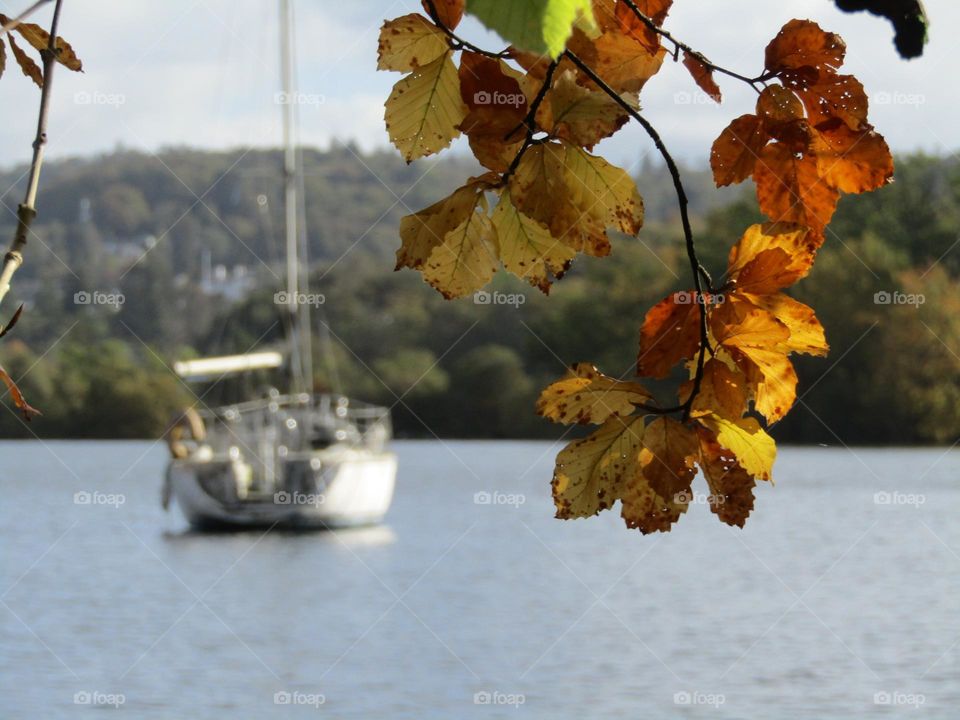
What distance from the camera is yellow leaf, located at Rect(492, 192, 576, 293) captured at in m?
0.94

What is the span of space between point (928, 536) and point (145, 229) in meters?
62.5

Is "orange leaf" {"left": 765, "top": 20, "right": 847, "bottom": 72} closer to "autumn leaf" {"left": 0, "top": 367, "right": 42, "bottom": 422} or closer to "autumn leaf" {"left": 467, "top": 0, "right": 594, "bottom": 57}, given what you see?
"autumn leaf" {"left": 467, "top": 0, "right": 594, "bottom": 57}

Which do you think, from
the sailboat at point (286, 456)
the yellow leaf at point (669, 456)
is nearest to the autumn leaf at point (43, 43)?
the yellow leaf at point (669, 456)

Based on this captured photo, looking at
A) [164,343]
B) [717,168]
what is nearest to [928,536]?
[717,168]

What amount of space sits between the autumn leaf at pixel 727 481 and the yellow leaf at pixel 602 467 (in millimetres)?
40

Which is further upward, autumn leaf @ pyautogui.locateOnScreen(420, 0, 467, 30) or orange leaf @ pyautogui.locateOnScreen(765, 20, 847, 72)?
autumn leaf @ pyautogui.locateOnScreen(420, 0, 467, 30)

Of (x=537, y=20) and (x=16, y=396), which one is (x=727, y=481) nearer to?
(x=537, y=20)

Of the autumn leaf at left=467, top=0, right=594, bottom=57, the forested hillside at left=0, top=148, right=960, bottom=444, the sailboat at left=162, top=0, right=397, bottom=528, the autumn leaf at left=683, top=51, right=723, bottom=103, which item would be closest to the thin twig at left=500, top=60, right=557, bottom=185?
the autumn leaf at left=683, top=51, right=723, bottom=103

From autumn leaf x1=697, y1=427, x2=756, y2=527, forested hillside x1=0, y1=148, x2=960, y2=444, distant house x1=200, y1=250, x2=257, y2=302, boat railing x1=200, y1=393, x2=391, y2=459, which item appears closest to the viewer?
autumn leaf x1=697, y1=427, x2=756, y2=527

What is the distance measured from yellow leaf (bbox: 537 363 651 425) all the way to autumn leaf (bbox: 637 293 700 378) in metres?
0.03

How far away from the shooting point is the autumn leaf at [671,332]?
870mm

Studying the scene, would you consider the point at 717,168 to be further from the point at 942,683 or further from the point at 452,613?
the point at 452,613

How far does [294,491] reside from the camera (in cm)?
2952

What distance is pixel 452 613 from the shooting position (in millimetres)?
22766
